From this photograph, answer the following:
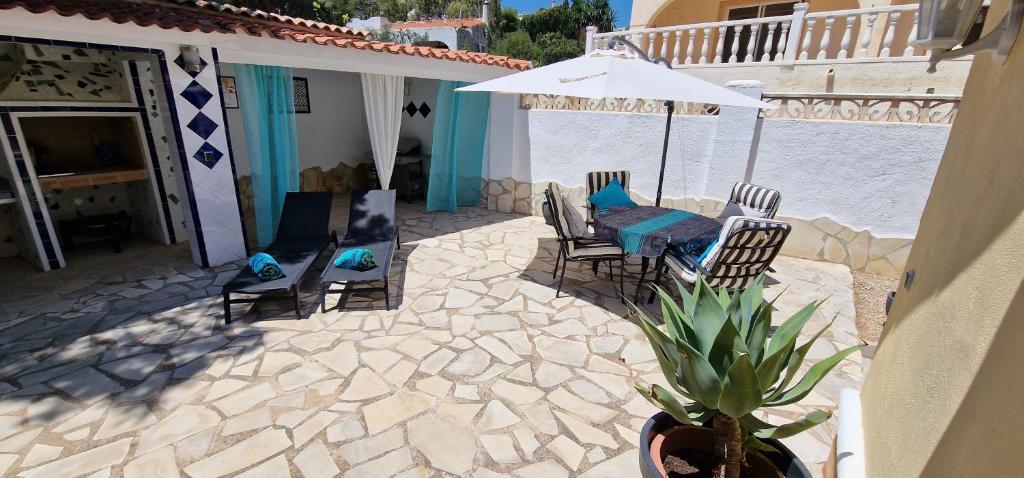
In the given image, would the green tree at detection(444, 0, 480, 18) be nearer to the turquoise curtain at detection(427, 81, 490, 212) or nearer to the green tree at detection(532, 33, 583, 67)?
the green tree at detection(532, 33, 583, 67)

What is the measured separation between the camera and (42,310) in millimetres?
4660

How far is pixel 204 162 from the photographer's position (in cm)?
564

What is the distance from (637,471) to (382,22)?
29.4 metres

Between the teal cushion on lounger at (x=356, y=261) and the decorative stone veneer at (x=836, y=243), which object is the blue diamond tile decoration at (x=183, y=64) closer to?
the teal cushion on lounger at (x=356, y=261)

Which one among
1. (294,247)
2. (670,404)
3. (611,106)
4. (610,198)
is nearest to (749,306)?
(670,404)


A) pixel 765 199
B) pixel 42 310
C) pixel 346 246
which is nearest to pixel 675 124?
pixel 765 199

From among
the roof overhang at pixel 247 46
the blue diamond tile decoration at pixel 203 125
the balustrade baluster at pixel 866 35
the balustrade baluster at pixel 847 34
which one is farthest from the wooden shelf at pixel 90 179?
the balustrade baluster at pixel 866 35

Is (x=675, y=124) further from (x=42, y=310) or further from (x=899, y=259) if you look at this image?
(x=42, y=310)

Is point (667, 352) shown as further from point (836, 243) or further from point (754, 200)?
point (836, 243)

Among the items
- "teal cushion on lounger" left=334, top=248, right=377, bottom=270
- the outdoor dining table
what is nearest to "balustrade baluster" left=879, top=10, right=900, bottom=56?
the outdoor dining table

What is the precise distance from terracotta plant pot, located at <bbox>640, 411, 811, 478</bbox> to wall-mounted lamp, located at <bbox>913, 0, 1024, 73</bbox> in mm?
1820

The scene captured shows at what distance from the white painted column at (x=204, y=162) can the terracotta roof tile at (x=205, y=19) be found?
45 centimetres

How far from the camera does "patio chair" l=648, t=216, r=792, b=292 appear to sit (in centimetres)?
418

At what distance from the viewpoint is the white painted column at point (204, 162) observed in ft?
17.5
